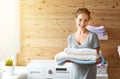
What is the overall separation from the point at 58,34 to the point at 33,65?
2.27 ft

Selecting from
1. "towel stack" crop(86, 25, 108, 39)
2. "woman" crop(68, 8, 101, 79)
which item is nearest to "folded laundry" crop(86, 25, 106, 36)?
"towel stack" crop(86, 25, 108, 39)

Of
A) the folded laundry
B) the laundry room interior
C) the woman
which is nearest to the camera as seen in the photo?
the woman

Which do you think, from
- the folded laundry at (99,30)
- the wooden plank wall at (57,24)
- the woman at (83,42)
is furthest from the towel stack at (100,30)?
the woman at (83,42)

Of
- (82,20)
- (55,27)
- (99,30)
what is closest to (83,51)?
(82,20)

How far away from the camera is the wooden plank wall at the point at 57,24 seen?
12.5ft

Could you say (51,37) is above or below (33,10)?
below

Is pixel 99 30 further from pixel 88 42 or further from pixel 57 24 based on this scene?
pixel 88 42

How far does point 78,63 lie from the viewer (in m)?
2.46

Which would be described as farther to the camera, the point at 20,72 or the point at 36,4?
the point at 36,4

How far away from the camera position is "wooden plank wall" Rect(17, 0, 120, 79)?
3.80 m

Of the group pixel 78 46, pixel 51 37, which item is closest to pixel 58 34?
pixel 51 37

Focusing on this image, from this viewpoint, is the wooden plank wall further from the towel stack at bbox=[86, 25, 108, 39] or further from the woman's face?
the woman's face

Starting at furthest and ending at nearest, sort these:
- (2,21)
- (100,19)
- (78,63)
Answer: (100,19), (2,21), (78,63)

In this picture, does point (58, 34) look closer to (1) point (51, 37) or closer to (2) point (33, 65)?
(1) point (51, 37)
